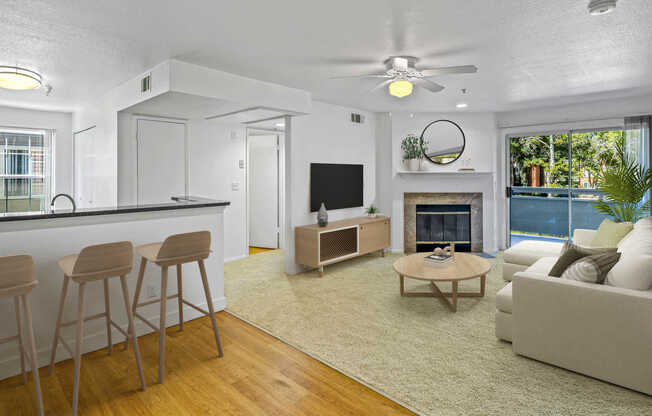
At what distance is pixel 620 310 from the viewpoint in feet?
7.13

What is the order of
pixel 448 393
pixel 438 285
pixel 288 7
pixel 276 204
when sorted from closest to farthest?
1. pixel 448 393
2. pixel 288 7
3. pixel 438 285
4. pixel 276 204

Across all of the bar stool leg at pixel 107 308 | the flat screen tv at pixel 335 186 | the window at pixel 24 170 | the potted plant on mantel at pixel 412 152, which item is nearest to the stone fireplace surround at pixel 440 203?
the potted plant on mantel at pixel 412 152

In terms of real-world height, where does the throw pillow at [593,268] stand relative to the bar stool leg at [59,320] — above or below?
above

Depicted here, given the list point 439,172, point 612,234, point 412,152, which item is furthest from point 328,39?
point 439,172

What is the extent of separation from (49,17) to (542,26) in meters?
3.43

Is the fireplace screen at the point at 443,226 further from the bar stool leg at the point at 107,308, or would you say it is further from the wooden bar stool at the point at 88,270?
the wooden bar stool at the point at 88,270

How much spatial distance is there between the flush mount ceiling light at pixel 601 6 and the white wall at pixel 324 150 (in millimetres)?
3317

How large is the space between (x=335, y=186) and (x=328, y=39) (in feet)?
9.16

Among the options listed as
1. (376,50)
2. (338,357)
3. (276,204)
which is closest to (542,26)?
(376,50)

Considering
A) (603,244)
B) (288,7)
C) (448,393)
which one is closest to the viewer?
(448,393)

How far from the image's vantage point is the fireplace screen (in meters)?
6.21

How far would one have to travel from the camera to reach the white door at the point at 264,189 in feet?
20.9

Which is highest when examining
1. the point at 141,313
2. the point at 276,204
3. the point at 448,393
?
the point at 276,204

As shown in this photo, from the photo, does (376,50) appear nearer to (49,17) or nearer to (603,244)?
(49,17)
